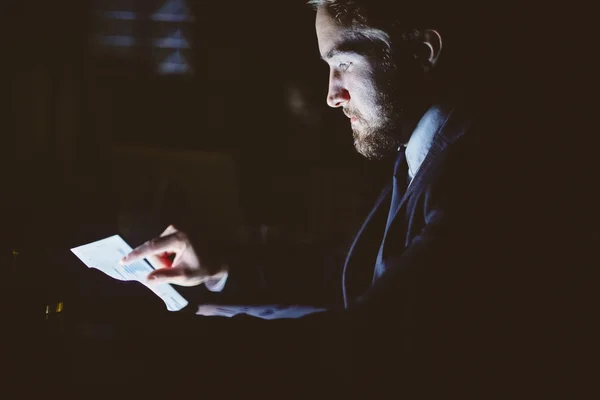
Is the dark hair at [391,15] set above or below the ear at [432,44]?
above

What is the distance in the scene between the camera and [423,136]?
113 cm

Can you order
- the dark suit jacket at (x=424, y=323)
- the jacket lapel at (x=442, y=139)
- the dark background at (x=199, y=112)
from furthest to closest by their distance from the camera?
1. the dark background at (x=199, y=112)
2. the jacket lapel at (x=442, y=139)
3. the dark suit jacket at (x=424, y=323)

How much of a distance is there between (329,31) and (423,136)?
1.14 ft

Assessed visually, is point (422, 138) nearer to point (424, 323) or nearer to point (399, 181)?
point (399, 181)

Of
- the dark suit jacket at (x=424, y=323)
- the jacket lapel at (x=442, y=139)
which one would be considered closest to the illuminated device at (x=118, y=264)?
the dark suit jacket at (x=424, y=323)

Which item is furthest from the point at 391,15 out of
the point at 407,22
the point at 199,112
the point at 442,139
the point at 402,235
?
the point at 199,112

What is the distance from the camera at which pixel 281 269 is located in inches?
61.8

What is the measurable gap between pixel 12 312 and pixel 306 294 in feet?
3.15

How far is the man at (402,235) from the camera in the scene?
783 mm

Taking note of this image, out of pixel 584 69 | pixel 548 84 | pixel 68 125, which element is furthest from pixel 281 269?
pixel 68 125

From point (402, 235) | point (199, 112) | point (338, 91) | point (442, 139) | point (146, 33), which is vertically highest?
point (146, 33)

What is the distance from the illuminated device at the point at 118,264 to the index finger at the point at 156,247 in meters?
0.02

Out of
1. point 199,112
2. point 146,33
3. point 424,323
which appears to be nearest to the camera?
point 424,323

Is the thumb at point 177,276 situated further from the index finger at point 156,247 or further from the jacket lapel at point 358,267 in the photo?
the jacket lapel at point 358,267
